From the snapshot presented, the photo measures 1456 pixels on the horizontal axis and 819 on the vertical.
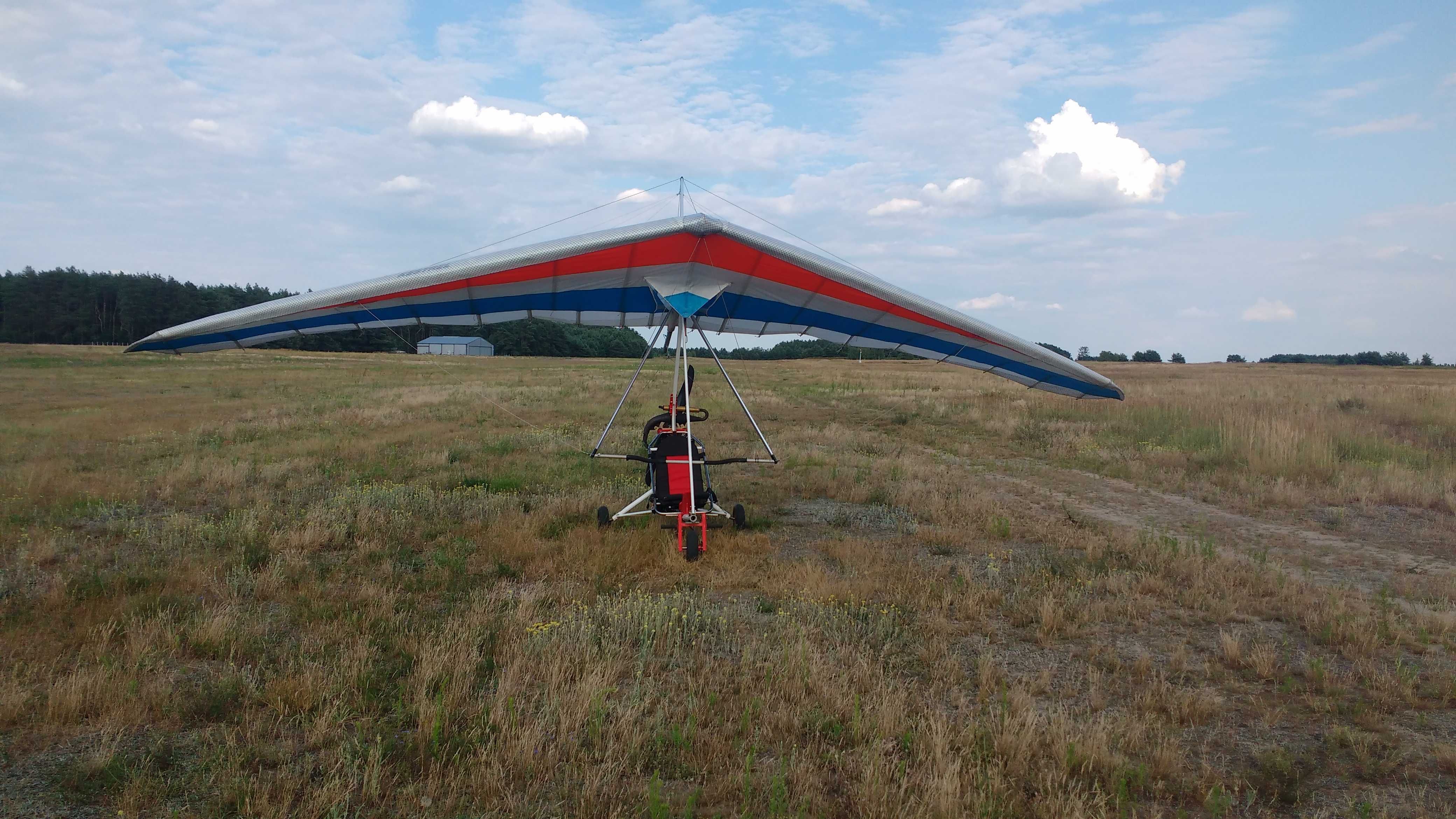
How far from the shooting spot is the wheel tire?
659 centimetres

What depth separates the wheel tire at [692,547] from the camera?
659 centimetres

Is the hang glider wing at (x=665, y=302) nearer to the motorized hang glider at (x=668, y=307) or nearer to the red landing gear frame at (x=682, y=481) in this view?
the motorized hang glider at (x=668, y=307)

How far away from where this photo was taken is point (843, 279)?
6.91 metres

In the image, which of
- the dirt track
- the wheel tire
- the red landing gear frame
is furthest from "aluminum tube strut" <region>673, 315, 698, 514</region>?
the dirt track

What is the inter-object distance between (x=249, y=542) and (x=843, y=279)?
5965 mm

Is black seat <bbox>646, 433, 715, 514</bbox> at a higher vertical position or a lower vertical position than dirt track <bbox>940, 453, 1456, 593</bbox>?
higher

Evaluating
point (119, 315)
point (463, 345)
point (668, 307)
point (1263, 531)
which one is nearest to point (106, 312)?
point (119, 315)

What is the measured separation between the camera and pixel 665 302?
7852mm

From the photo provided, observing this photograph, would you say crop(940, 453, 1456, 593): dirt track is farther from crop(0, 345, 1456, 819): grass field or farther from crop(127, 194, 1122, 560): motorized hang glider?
crop(127, 194, 1122, 560): motorized hang glider

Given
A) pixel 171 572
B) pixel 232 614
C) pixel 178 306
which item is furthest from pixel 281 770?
pixel 178 306

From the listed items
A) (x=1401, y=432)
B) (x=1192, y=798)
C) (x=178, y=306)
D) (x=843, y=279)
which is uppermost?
(x=178, y=306)

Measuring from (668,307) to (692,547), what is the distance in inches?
120

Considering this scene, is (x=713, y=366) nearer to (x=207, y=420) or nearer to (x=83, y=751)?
(x=207, y=420)

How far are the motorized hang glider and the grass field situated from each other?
950 mm
